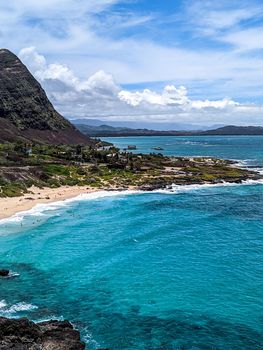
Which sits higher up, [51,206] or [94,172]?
[94,172]

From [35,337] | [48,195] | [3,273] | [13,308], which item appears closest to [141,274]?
[3,273]

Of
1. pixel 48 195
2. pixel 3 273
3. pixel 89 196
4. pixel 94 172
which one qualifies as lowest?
pixel 3 273

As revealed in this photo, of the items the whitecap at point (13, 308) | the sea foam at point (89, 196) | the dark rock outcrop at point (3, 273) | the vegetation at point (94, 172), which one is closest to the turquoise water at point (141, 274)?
the whitecap at point (13, 308)

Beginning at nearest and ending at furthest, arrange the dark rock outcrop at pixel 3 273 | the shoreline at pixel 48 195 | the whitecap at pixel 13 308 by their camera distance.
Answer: the whitecap at pixel 13 308 < the dark rock outcrop at pixel 3 273 < the shoreline at pixel 48 195

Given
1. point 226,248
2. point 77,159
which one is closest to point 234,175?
point 77,159

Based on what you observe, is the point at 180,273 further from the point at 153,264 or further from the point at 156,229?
the point at 156,229

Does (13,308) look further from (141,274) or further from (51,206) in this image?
(51,206)

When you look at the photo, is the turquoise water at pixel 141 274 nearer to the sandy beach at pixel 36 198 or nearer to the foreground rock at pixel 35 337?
the foreground rock at pixel 35 337
